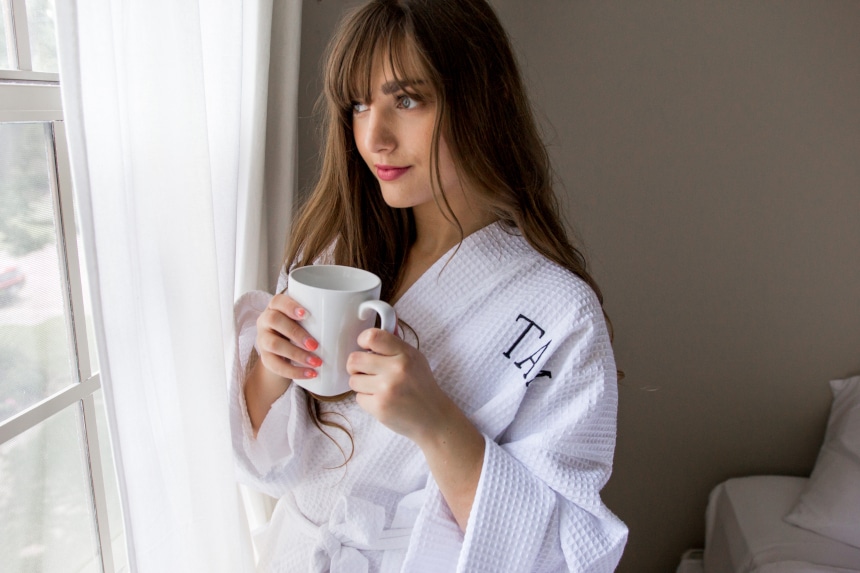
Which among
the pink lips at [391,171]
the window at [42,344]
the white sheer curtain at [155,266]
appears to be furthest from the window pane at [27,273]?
the pink lips at [391,171]

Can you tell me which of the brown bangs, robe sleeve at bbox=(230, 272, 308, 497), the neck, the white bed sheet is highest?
the brown bangs

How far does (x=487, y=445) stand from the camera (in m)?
0.78

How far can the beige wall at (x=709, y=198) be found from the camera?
1.40 meters

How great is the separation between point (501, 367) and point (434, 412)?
0.16 m

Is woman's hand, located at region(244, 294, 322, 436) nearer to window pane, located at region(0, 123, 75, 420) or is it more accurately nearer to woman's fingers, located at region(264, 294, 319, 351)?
woman's fingers, located at region(264, 294, 319, 351)

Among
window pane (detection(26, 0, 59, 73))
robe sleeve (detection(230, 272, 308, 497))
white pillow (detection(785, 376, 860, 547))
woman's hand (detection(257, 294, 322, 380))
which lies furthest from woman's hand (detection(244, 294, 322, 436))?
white pillow (detection(785, 376, 860, 547))

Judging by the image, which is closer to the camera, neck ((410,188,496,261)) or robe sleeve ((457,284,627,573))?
robe sleeve ((457,284,627,573))

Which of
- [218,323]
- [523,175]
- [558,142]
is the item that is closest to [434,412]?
[218,323]

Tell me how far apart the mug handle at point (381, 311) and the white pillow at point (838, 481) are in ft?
4.20

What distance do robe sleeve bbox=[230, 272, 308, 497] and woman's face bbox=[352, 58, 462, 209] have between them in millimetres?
273

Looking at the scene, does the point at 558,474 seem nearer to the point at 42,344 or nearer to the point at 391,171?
the point at 391,171

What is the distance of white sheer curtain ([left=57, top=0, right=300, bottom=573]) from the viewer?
61cm

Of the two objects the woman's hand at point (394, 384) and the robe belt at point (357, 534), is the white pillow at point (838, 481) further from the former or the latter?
the woman's hand at point (394, 384)

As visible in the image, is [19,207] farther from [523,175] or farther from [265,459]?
[523,175]
